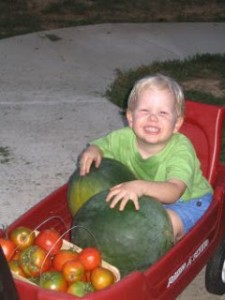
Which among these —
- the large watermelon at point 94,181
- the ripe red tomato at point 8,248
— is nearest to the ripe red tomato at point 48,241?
the ripe red tomato at point 8,248

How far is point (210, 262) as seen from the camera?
3.02 meters

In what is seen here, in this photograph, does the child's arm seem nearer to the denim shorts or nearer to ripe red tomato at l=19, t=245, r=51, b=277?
the denim shorts

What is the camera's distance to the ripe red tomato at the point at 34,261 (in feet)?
7.59

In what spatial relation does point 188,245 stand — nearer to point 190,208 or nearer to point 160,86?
point 190,208

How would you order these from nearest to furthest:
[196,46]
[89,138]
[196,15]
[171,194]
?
1. [171,194]
2. [89,138]
3. [196,46]
4. [196,15]

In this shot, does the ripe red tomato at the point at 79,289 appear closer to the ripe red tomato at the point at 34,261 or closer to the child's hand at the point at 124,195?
the ripe red tomato at the point at 34,261

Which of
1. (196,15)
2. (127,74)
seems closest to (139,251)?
(127,74)

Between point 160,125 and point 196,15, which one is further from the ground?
point 160,125

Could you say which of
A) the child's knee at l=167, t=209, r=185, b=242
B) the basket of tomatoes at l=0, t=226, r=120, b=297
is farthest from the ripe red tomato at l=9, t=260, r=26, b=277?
the child's knee at l=167, t=209, r=185, b=242

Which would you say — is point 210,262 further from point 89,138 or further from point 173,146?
point 89,138

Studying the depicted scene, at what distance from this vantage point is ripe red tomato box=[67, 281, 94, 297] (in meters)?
2.19

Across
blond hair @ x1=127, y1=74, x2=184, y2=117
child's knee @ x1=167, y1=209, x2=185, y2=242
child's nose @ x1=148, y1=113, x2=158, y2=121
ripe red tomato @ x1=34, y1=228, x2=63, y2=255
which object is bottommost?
child's knee @ x1=167, y1=209, x2=185, y2=242

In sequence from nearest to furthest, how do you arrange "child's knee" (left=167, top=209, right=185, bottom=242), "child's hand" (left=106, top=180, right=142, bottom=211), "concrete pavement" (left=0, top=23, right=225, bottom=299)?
1. "child's hand" (left=106, top=180, right=142, bottom=211)
2. "child's knee" (left=167, top=209, right=185, bottom=242)
3. "concrete pavement" (left=0, top=23, right=225, bottom=299)

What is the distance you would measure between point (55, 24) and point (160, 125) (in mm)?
5929
